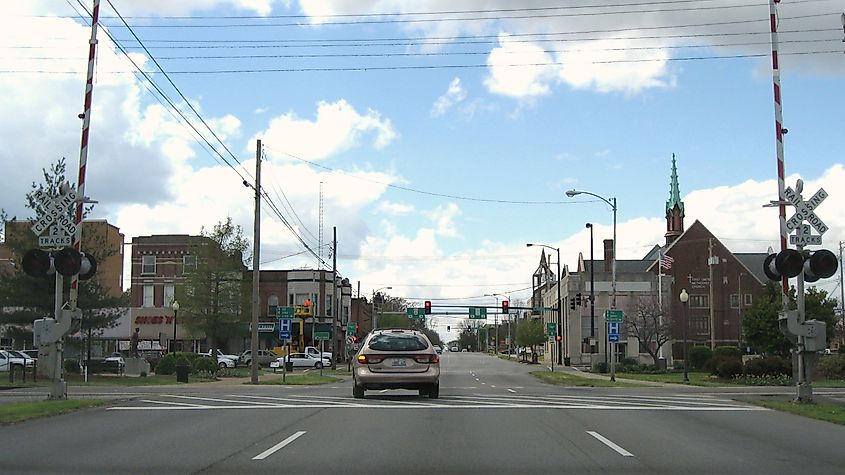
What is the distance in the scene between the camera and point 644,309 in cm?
6241

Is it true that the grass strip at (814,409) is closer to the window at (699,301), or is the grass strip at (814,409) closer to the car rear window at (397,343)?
the car rear window at (397,343)

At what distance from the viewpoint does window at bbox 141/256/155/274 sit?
7794 cm

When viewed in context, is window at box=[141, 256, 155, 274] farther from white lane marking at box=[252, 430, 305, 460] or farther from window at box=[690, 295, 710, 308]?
white lane marking at box=[252, 430, 305, 460]

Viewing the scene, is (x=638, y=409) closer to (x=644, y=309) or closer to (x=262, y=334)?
(x=644, y=309)

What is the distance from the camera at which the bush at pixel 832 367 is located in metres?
38.2

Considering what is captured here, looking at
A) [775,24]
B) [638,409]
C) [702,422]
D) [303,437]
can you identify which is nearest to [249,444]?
[303,437]

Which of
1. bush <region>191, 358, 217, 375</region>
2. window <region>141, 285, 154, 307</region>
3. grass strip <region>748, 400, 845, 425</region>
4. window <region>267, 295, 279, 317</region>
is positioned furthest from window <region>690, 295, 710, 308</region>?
grass strip <region>748, 400, 845, 425</region>

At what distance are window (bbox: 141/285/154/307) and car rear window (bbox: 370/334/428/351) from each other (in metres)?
62.5

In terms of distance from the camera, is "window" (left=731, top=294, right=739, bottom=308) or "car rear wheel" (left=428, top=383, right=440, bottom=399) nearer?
"car rear wheel" (left=428, top=383, right=440, bottom=399)

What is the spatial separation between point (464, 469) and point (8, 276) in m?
35.1

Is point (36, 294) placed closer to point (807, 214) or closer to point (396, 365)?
point (396, 365)

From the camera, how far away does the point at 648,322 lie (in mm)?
63750

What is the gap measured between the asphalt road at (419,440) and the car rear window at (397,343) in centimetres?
173

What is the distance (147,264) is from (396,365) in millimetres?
62862
